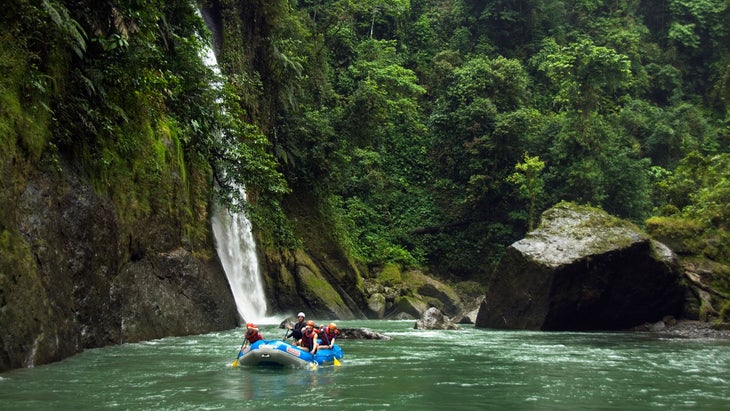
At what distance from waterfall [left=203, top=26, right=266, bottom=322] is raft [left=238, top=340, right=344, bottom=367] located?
9334 millimetres

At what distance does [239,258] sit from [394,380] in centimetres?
1325

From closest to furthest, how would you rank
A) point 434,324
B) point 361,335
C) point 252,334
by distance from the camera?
1. point 252,334
2. point 361,335
3. point 434,324

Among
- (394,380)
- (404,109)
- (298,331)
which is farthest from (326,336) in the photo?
(404,109)

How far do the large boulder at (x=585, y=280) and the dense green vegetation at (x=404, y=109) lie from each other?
→ 118 inches

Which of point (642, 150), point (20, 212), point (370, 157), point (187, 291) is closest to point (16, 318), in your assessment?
point (20, 212)

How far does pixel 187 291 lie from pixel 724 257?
1634cm

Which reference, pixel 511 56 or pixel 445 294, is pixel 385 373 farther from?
pixel 511 56

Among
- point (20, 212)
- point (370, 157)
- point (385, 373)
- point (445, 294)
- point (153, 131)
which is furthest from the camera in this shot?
point (370, 157)

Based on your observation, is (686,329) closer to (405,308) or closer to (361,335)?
(361,335)

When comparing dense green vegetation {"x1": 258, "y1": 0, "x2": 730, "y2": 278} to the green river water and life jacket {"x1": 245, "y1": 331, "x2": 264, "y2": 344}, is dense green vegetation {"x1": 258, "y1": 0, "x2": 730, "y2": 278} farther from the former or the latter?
life jacket {"x1": 245, "y1": 331, "x2": 264, "y2": 344}

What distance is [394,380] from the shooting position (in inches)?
414

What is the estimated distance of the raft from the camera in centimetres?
1175

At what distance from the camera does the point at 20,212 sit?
34.7 ft

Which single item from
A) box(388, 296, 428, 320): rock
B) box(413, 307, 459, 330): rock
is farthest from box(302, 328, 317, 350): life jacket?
box(388, 296, 428, 320): rock
